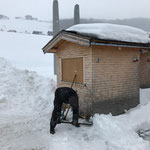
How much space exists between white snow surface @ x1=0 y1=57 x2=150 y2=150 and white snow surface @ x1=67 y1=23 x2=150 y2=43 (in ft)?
7.83

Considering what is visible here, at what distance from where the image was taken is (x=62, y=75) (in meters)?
6.96

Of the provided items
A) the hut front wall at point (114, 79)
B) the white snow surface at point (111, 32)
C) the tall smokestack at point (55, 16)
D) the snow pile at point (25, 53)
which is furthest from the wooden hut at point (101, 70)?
the snow pile at point (25, 53)

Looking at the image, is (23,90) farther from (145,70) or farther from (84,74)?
(145,70)

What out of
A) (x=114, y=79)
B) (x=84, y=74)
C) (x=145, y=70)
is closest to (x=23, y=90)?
(x=84, y=74)

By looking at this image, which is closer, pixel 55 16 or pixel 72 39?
pixel 72 39

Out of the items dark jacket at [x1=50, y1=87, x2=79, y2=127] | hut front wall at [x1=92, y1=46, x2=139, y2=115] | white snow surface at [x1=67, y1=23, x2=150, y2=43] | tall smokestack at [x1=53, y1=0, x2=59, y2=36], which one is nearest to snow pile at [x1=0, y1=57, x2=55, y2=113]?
dark jacket at [x1=50, y1=87, x2=79, y2=127]

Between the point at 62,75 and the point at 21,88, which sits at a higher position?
the point at 62,75

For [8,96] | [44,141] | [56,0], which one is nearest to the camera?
[44,141]

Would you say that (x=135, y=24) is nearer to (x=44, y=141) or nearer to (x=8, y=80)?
(x=8, y=80)

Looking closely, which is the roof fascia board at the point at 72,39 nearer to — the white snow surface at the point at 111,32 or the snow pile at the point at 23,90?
the white snow surface at the point at 111,32

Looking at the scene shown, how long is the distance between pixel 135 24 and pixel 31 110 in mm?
8763

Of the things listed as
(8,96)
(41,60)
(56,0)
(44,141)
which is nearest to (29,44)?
(41,60)

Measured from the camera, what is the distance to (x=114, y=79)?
585 cm

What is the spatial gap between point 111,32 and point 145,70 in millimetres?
3440
